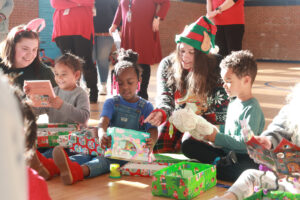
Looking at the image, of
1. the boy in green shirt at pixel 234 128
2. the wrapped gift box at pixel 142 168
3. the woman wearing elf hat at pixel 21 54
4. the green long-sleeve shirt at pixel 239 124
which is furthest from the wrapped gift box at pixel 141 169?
the woman wearing elf hat at pixel 21 54

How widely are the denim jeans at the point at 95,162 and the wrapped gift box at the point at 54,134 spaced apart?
137 millimetres

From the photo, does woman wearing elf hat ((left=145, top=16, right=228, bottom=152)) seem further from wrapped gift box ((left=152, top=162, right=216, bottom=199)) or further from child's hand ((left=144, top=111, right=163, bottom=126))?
wrapped gift box ((left=152, top=162, right=216, bottom=199))

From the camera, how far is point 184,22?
12531mm

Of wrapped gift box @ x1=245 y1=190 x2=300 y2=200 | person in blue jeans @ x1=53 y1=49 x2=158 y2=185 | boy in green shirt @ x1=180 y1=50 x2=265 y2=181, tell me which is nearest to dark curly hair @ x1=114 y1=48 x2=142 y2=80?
person in blue jeans @ x1=53 y1=49 x2=158 y2=185

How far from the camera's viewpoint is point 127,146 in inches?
85.2

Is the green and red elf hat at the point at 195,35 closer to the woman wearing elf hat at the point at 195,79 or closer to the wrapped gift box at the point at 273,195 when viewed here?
the woman wearing elf hat at the point at 195,79

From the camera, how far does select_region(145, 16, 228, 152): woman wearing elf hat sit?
2.47 m

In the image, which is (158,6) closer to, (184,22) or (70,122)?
(70,122)

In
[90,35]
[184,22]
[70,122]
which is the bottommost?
[70,122]

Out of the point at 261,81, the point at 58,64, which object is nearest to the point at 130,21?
the point at 58,64

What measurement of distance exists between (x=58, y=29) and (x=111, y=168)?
2186 mm

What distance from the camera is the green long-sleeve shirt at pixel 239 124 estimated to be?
2.08 metres

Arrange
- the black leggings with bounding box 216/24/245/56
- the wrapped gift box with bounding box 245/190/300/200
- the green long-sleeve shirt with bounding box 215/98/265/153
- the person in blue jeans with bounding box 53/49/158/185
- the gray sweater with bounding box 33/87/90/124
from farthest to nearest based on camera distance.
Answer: the black leggings with bounding box 216/24/245/56
the gray sweater with bounding box 33/87/90/124
the person in blue jeans with bounding box 53/49/158/185
the green long-sleeve shirt with bounding box 215/98/265/153
the wrapped gift box with bounding box 245/190/300/200

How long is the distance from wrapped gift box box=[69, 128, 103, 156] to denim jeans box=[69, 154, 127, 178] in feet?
0.13
